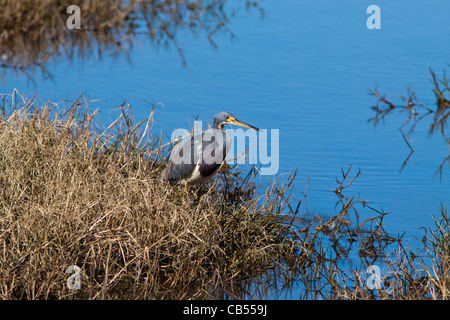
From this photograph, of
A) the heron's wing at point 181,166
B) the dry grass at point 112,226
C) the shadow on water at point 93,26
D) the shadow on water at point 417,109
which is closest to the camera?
the dry grass at point 112,226

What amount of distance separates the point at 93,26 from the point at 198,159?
20.4 ft

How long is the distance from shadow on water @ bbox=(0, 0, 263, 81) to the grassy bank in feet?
14.3

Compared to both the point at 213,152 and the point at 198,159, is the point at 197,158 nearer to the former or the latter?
the point at 198,159

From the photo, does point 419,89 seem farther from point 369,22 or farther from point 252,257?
point 252,257

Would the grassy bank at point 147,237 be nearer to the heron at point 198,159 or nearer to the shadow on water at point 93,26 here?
the heron at point 198,159

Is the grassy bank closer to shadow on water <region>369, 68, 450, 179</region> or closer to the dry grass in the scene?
the dry grass

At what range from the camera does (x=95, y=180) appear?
17.2 ft

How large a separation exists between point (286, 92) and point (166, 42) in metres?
2.70

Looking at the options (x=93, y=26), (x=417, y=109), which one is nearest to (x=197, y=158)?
(x=417, y=109)

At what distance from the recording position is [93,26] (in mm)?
11281

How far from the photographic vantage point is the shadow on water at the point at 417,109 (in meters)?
8.45

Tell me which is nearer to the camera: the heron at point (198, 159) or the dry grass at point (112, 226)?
the dry grass at point (112, 226)

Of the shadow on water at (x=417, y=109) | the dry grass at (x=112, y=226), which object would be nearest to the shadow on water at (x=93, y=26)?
the shadow on water at (x=417, y=109)

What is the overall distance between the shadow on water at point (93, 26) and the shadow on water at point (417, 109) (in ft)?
9.52
